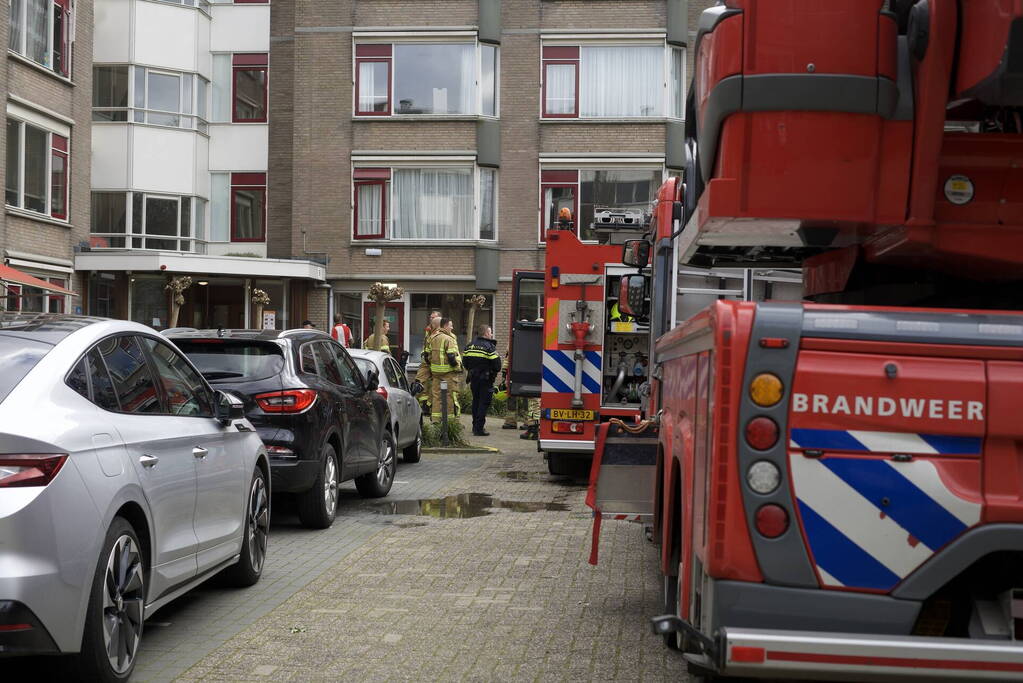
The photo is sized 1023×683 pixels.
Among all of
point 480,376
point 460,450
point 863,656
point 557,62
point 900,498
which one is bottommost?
point 460,450

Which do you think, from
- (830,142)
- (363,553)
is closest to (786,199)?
(830,142)

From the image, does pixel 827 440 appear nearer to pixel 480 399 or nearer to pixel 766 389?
pixel 766 389

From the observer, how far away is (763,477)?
3.76 m

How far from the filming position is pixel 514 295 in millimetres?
15453

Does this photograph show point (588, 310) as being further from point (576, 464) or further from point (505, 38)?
point (505, 38)

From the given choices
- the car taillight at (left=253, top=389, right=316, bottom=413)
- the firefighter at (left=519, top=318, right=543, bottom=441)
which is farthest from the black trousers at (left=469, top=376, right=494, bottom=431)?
the car taillight at (left=253, top=389, right=316, bottom=413)

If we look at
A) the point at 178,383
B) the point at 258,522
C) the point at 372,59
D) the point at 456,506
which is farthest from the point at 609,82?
the point at 178,383

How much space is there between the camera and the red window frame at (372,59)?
3048 cm

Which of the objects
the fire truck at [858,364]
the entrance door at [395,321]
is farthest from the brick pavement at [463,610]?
the entrance door at [395,321]

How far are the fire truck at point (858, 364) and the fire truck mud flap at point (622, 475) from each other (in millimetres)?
1441

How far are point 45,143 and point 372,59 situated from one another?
8827mm

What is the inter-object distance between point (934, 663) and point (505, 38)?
28.2 meters

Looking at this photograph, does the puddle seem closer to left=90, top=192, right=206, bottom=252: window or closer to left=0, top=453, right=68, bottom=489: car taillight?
left=0, top=453, right=68, bottom=489: car taillight

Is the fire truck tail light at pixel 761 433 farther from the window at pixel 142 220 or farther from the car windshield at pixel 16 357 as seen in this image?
the window at pixel 142 220
